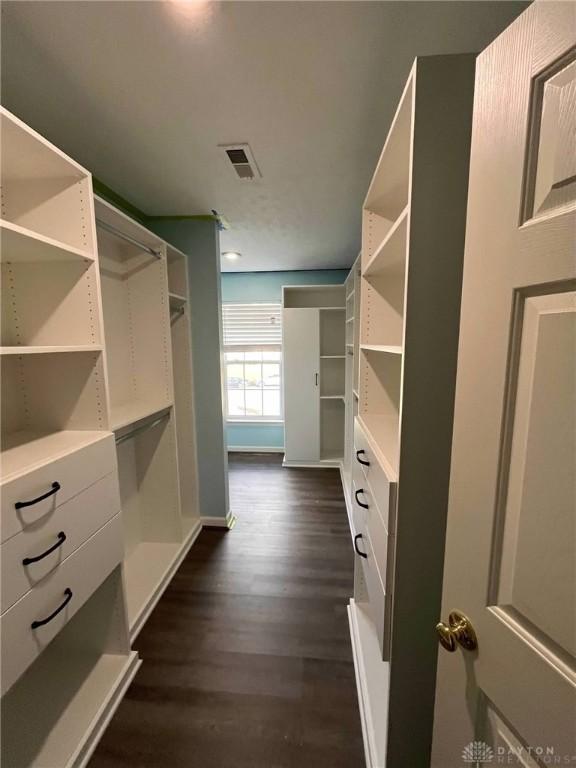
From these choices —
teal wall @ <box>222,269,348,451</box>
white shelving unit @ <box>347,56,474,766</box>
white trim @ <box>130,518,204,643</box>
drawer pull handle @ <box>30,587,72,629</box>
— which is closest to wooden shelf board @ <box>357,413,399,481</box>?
white shelving unit @ <box>347,56,474,766</box>

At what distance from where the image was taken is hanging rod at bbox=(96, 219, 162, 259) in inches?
61.7

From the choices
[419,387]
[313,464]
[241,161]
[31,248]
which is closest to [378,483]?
[419,387]

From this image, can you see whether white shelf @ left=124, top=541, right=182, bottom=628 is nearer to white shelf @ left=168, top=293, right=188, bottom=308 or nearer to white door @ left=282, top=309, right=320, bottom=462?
white shelf @ left=168, top=293, right=188, bottom=308

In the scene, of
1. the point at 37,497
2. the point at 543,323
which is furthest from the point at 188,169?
the point at 543,323

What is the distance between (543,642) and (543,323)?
51cm

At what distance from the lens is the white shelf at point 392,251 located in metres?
0.93

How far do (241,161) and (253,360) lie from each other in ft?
9.83

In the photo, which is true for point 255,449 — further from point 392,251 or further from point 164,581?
point 392,251

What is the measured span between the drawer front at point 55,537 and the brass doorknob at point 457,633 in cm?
116

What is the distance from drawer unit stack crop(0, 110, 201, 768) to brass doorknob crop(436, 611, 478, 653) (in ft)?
3.83

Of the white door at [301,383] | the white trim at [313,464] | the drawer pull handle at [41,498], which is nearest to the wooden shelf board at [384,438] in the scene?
the drawer pull handle at [41,498]

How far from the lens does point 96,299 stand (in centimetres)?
134

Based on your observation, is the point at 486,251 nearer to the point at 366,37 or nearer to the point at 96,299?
the point at 366,37

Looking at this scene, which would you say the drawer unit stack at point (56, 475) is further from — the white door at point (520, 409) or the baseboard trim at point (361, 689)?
the white door at point (520, 409)
